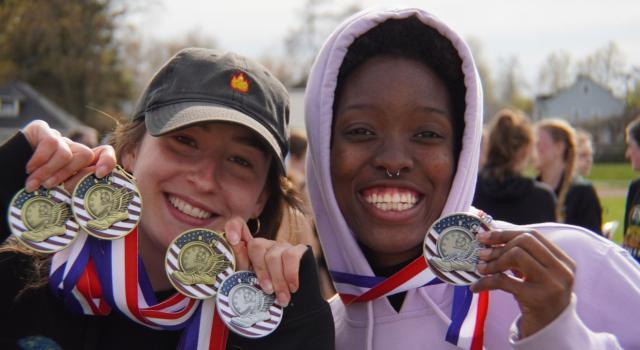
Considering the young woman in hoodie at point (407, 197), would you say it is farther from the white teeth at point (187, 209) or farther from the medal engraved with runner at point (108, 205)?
the medal engraved with runner at point (108, 205)

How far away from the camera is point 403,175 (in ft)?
7.61

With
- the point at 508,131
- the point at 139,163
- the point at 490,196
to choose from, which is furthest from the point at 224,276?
the point at 508,131

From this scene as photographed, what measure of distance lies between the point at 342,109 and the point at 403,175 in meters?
0.38

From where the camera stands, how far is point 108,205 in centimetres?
217

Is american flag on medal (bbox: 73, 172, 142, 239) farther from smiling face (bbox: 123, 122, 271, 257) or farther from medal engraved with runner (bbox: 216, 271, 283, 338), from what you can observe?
medal engraved with runner (bbox: 216, 271, 283, 338)

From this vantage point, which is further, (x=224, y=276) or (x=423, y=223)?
(x=423, y=223)

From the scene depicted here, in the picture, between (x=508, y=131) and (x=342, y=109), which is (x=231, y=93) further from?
(x=508, y=131)

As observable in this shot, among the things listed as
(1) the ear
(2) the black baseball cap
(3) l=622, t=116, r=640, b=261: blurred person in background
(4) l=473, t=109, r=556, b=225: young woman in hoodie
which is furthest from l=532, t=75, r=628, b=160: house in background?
(2) the black baseball cap

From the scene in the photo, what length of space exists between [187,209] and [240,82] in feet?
1.72

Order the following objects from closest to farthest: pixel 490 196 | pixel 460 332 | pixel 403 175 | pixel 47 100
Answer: pixel 460 332 < pixel 403 175 < pixel 490 196 < pixel 47 100

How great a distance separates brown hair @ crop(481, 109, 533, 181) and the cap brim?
159 inches

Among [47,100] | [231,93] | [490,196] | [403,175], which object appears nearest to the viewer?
[403,175]

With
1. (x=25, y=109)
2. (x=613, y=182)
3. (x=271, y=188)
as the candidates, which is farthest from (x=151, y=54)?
(x=271, y=188)

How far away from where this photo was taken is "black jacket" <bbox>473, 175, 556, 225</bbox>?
572cm
